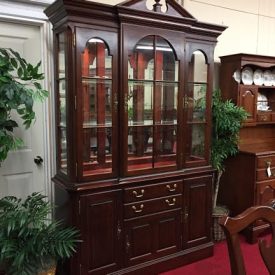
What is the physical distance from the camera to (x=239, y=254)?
4.16ft

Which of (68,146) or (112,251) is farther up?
(68,146)

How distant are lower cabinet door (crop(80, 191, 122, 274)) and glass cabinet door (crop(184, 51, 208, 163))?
0.85 meters

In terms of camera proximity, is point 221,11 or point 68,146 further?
point 221,11

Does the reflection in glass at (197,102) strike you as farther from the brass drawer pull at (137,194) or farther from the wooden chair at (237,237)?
the wooden chair at (237,237)

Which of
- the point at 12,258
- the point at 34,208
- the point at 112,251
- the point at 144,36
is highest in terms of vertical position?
the point at 144,36

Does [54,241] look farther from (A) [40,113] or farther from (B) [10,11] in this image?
(B) [10,11]

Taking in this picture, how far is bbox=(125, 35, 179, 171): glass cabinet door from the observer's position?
2.53 metres

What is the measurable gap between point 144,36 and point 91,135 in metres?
0.89

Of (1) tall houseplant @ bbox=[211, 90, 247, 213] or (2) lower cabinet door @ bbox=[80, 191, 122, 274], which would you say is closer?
(2) lower cabinet door @ bbox=[80, 191, 122, 274]

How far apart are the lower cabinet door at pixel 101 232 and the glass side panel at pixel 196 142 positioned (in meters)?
0.88

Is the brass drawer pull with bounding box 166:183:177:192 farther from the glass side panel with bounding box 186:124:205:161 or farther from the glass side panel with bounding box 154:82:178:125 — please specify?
the glass side panel with bounding box 154:82:178:125

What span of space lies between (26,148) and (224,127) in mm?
1916

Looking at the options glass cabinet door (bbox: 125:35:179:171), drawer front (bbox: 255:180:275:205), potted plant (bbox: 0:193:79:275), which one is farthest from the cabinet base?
glass cabinet door (bbox: 125:35:179:171)

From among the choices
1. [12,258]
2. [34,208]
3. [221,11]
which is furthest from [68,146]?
[221,11]
